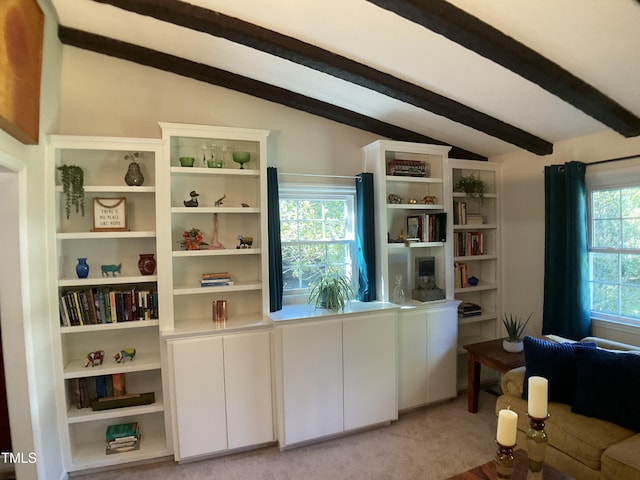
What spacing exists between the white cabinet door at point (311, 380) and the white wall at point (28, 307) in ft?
4.82

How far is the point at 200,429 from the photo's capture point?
97.0 inches

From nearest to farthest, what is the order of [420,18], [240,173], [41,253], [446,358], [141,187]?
1. [420,18]
2. [41,253]
3. [141,187]
4. [240,173]
5. [446,358]

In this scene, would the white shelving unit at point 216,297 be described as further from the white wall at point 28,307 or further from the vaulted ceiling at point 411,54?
the white wall at point 28,307

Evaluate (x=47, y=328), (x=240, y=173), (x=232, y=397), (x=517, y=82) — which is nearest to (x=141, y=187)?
(x=240, y=173)

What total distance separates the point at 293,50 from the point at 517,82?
146 cm

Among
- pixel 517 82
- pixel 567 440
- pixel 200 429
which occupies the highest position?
pixel 517 82

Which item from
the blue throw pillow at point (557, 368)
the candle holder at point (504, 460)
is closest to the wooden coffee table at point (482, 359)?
the blue throw pillow at point (557, 368)

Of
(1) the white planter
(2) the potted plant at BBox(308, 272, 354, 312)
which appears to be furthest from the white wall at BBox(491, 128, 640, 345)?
(2) the potted plant at BBox(308, 272, 354, 312)

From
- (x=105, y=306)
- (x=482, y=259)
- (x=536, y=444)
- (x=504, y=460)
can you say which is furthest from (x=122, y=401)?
(x=482, y=259)

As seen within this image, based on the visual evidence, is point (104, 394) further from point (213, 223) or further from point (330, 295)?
point (330, 295)

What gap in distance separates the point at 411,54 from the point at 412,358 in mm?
2347

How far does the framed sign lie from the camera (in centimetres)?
247

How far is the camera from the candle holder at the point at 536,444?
1.26m

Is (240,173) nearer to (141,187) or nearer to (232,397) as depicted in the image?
(141,187)
